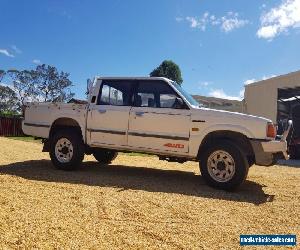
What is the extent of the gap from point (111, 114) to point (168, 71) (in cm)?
4157

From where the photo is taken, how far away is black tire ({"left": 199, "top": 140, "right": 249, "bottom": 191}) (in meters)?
6.77

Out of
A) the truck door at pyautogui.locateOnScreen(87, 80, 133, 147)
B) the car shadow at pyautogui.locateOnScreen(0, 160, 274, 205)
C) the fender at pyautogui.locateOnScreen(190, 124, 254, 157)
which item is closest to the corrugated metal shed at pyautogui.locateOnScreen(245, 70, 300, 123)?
the car shadow at pyautogui.locateOnScreen(0, 160, 274, 205)

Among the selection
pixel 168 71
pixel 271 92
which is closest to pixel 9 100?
pixel 168 71

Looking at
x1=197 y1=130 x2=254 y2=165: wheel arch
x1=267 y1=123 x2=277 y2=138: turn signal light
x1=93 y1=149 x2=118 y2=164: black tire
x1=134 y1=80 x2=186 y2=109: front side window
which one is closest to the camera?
x1=267 y1=123 x2=277 y2=138: turn signal light

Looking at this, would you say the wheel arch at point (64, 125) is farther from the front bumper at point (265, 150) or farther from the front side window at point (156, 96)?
the front bumper at point (265, 150)

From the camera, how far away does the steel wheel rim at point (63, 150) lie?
8.45 metres

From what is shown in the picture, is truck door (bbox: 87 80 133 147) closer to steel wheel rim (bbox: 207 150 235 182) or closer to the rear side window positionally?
the rear side window

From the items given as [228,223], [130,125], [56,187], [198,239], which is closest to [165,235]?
[198,239]

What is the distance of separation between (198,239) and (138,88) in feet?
15.0

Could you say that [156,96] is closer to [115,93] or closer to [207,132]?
[115,93]

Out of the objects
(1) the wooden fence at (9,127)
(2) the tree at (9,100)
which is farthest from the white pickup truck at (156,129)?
(2) the tree at (9,100)

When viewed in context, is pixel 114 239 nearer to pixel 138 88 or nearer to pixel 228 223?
pixel 228 223

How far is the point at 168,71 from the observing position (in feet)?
161

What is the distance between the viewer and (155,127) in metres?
7.62
